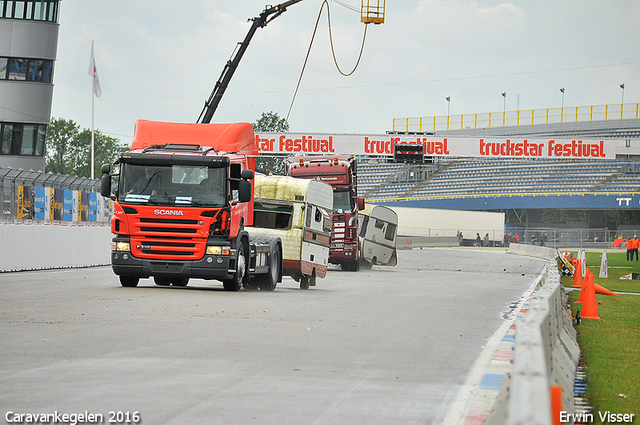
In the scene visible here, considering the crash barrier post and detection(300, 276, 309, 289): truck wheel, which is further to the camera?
detection(300, 276, 309, 289): truck wheel

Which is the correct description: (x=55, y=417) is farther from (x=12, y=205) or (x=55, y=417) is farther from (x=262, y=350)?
(x=12, y=205)

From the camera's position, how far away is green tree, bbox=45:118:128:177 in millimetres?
118062

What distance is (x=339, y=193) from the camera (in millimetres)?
31188

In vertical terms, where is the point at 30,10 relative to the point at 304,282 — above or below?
above

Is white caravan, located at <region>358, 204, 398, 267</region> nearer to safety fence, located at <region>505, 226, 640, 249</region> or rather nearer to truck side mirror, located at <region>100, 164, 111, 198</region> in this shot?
truck side mirror, located at <region>100, 164, 111, 198</region>

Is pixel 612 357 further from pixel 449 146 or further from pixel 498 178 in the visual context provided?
pixel 498 178

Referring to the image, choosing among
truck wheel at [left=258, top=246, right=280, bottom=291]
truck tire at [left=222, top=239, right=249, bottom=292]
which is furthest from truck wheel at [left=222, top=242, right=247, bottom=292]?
truck wheel at [left=258, top=246, right=280, bottom=291]

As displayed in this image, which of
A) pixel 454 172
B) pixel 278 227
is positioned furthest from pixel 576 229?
pixel 278 227

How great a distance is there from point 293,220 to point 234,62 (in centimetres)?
1678

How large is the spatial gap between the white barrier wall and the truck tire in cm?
803

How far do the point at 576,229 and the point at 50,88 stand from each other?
47848mm

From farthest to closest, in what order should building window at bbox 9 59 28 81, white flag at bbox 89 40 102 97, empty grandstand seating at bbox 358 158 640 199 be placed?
1. empty grandstand seating at bbox 358 158 640 199
2. white flag at bbox 89 40 102 97
3. building window at bbox 9 59 28 81

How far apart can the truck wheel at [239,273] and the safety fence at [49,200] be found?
806 cm

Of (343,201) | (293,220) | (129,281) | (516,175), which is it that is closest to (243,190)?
(129,281)
